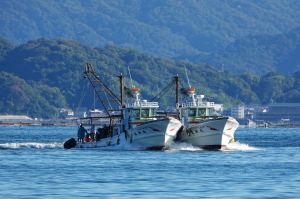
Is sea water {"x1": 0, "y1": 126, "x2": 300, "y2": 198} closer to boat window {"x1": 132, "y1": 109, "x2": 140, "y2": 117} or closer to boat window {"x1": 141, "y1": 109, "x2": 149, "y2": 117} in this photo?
boat window {"x1": 132, "y1": 109, "x2": 140, "y2": 117}

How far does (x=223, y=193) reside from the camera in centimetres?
5400

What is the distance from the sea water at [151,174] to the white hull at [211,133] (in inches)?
70.1

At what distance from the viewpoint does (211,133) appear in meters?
92.0

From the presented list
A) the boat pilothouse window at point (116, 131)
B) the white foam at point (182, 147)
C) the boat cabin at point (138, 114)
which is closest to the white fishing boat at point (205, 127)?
the white foam at point (182, 147)

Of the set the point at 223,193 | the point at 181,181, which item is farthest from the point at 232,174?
the point at 223,193

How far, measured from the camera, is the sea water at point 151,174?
179ft

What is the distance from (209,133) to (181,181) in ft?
105

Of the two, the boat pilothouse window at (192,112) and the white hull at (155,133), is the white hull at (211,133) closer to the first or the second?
the white hull at (155,133)

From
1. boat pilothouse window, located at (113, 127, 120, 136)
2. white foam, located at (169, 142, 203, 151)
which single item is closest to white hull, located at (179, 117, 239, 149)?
white foam, located at (169, 142, 203, 151)

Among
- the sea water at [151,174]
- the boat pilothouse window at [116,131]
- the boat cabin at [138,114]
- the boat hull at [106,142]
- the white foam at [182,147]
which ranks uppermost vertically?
the boat cabin at [138,114]

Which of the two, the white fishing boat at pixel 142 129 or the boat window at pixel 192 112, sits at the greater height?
the boat window at pixel 192 112

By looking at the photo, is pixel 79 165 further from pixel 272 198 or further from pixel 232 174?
pixel 272 198

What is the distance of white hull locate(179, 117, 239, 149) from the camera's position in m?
91.2

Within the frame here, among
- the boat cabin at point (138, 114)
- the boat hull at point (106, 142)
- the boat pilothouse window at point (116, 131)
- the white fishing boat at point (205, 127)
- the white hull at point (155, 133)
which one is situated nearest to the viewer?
the white hull at point (155, 133)
